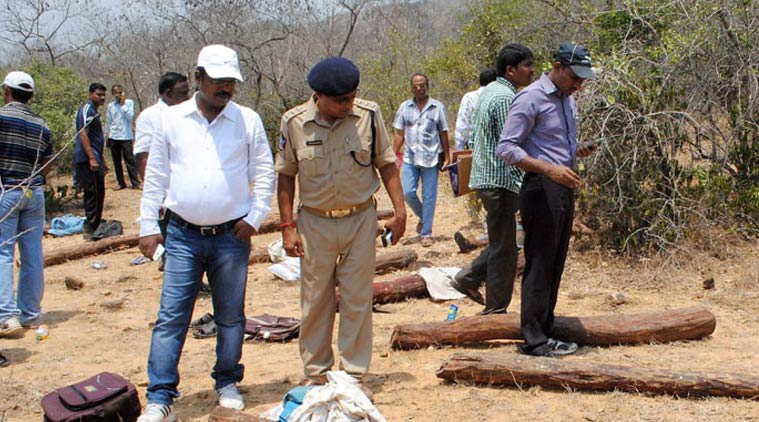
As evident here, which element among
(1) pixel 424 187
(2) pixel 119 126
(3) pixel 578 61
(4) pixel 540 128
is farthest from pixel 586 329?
(2) pixel 119 126

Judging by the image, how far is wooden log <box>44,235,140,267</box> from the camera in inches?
370

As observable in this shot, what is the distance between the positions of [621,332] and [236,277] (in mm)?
2446

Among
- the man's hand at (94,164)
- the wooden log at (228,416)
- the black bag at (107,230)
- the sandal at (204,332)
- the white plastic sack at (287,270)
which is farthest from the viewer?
the black bag at (107,230)

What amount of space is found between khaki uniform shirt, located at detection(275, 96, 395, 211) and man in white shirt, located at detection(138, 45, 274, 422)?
21cm

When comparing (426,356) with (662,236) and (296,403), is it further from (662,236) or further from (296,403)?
(662,236)

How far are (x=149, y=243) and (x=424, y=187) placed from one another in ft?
16.5

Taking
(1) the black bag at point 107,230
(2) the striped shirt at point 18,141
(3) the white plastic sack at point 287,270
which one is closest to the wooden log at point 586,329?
(3) the white plastic sack at point 287,270

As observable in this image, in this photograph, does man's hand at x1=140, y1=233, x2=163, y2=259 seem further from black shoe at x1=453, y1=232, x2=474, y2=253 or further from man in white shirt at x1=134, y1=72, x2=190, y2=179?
black shoe at x1=453, y1=232, x2=474, y2=253

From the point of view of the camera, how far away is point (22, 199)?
6.08 m

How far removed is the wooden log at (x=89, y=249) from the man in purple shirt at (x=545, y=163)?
5685 mm

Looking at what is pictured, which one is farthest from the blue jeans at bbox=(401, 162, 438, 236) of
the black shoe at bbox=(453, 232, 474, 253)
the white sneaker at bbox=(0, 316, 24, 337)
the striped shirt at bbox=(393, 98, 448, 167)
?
the white sneaker at bbox=(0, 316, 24, 337)

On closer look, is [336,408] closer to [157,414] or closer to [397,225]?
[157,414]

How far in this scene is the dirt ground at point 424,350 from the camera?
13.8 feet

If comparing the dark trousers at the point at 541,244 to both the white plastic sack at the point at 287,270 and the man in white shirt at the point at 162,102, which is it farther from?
the white plastic sack at the point at 287,270
